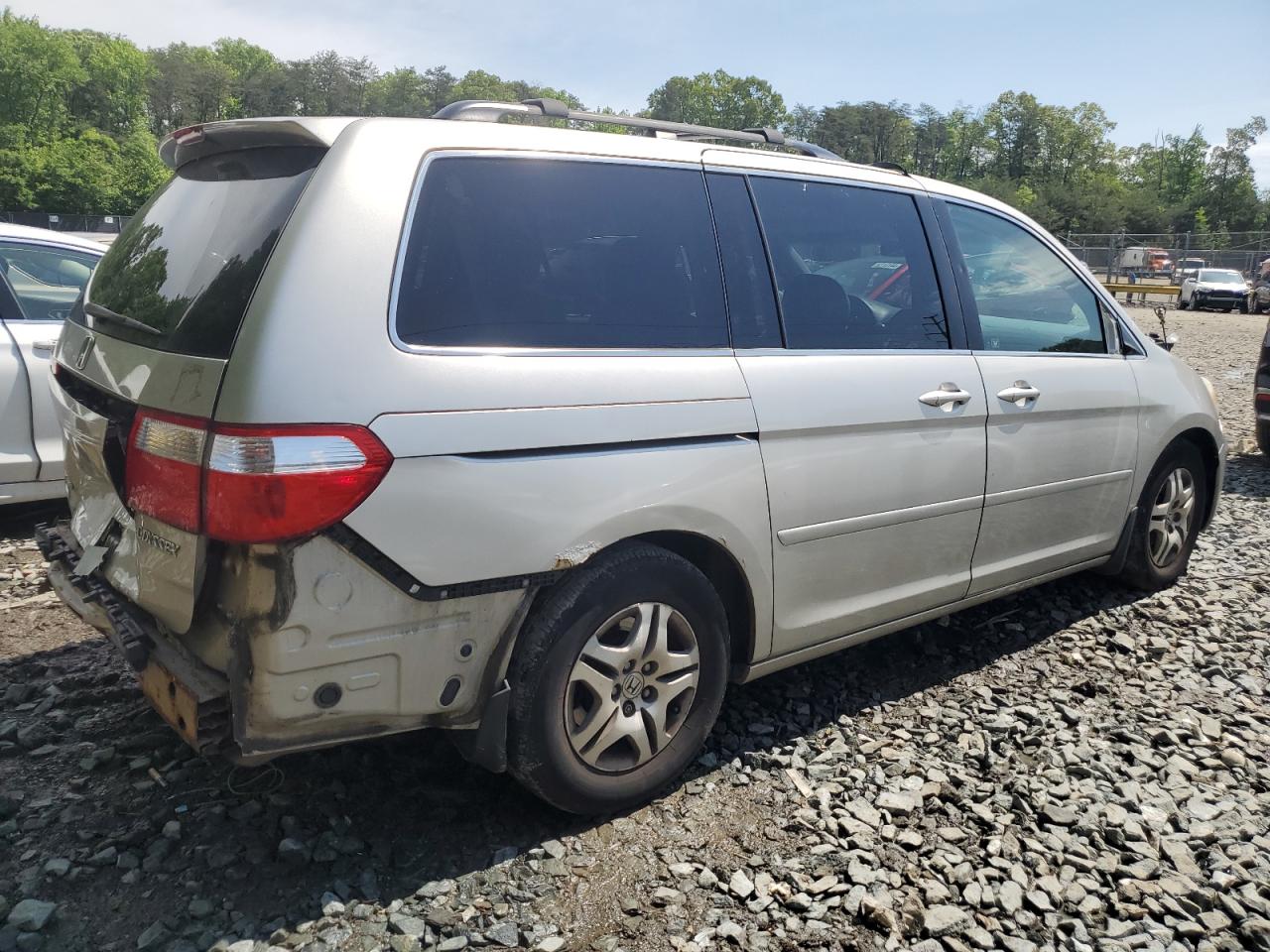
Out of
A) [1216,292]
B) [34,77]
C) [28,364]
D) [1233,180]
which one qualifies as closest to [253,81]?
[34,77]

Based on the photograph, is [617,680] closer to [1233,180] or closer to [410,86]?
[1233,180]

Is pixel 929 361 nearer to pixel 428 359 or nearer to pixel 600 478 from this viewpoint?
pixel 600 478

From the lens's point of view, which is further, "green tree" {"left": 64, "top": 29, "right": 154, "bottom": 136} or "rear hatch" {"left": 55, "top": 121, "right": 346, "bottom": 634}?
"green tree" {"left": 64, "top": 29, "right": 154, "bottom": 136}

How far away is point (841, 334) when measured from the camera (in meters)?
3.31

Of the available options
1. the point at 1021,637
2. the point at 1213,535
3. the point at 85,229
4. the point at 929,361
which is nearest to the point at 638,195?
the point at 929,361

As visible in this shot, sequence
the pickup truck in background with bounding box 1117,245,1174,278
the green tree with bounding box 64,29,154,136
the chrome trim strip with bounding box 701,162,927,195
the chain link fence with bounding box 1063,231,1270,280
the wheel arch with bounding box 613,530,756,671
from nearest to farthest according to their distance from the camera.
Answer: the wheel arch with bounding box 613,530,756,671 → the chrome trim strip with bounding box 701,162,927,195 → the chain link fence with bounding box 1063,231,1270,280 → the pickup truck in background with bounding box 1117,245,1174,278 → the green tree with bounding box 64,29,154,136

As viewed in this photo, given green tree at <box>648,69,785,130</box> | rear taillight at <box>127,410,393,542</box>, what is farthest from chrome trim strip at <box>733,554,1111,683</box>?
green tree at <box>648,69,785,130</box>

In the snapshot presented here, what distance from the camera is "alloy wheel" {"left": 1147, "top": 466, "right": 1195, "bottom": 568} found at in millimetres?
4812

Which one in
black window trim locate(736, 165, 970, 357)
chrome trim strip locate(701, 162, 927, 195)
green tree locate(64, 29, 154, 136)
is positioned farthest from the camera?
green tree locate(64, 29, 154, 136)

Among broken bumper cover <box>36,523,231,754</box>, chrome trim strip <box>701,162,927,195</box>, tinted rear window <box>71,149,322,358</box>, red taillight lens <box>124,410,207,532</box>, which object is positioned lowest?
broken bumper cover <box>36,523,231,754</box>

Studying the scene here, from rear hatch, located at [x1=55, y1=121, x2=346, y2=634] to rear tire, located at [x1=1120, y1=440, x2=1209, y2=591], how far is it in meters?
4.02

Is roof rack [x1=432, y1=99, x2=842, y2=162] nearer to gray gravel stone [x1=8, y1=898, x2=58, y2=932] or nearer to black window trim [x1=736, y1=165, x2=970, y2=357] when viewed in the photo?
black window trim [x1=736, y1=165, x2=970, y2=357]

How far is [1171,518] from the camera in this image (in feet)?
16.1

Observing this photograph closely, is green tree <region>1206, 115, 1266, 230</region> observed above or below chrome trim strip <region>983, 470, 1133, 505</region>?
above
